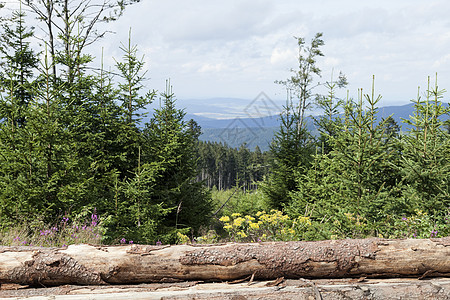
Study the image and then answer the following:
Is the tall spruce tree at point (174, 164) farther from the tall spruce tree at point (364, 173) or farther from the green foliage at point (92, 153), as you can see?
the tall spruce tree at point (364, 173)

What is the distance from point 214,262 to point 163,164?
7.65m

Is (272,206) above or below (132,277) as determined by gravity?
below

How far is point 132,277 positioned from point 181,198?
7704 mm

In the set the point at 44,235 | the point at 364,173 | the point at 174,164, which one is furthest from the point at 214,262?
the point at 174,164

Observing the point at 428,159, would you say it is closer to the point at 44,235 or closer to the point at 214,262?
the point at 214,262

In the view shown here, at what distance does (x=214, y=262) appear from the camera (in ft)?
11.2

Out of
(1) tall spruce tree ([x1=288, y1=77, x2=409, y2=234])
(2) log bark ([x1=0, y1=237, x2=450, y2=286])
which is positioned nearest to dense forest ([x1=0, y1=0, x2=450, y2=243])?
(1) tall spruce tree ([x1=288, y1=77, x2=409, y2=234])

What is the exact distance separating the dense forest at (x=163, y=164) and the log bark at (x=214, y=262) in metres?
2.80

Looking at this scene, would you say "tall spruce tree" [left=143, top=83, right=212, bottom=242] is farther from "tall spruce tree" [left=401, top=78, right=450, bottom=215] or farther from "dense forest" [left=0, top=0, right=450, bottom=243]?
"tall spruce tree" [left=401, top=78, right=450, bottom=215]

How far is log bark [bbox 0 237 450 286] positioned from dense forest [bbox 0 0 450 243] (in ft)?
9.20

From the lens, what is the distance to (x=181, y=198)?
1110cm

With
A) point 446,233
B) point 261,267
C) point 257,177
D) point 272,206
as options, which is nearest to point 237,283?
point 261,267

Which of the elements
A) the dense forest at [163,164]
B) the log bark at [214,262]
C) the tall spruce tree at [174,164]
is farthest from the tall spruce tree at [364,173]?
the tall spruce tree at [174,164]

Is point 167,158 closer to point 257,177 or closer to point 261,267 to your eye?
point 261,267
